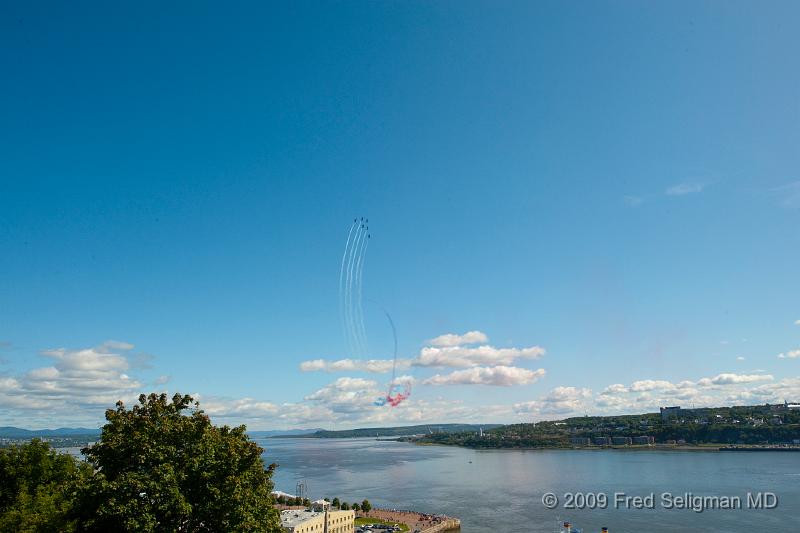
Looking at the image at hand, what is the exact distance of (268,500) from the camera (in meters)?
17.5

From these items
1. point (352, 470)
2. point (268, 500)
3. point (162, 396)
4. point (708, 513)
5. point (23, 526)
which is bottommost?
point (352, 470)

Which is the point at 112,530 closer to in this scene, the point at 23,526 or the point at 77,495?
the point at 77,495

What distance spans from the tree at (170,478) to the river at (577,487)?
38.5m

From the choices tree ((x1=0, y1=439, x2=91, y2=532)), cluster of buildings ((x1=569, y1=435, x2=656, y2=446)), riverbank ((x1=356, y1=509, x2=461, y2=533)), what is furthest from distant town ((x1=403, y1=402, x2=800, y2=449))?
tree ((x1=0, y1=439, x2=91, y2=532))

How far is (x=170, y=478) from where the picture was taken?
51.8ft

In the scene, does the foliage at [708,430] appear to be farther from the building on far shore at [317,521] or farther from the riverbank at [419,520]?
the building on far shore at [317,521]

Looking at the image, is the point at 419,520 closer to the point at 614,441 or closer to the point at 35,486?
the point at 35,486

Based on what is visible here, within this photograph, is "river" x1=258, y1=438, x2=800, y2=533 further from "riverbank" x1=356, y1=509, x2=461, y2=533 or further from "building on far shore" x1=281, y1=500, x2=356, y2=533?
"building on far shore" x1=281, y1=500, x2=356, y2=533

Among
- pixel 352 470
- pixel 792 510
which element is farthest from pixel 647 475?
pixel 352 470

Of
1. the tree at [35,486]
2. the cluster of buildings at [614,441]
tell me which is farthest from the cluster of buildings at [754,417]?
the tree at [35,486]

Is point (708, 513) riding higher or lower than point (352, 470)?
higher

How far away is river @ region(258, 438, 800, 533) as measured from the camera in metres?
50.7

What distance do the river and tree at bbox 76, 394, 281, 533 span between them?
38.5 m

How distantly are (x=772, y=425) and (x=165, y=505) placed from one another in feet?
603
